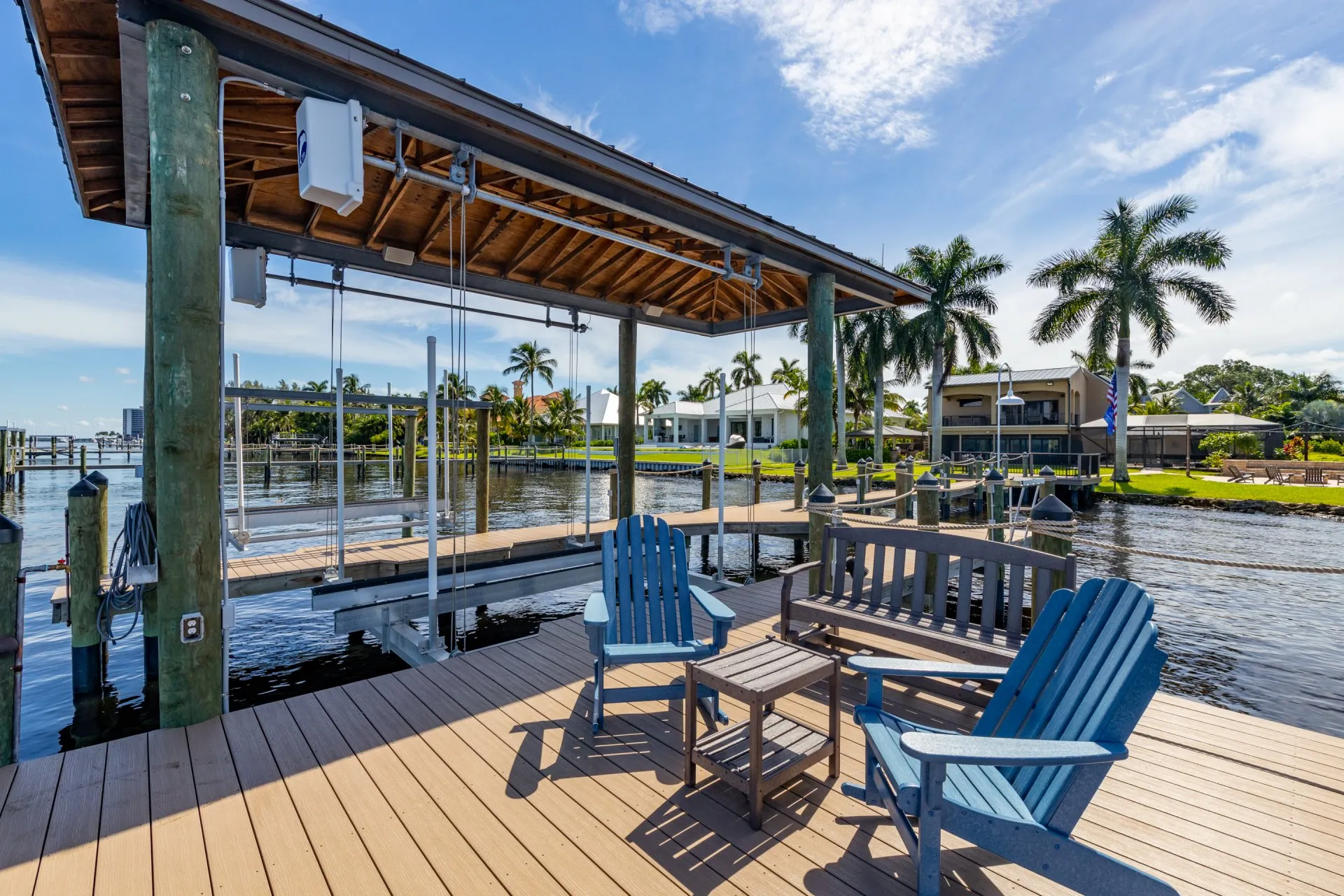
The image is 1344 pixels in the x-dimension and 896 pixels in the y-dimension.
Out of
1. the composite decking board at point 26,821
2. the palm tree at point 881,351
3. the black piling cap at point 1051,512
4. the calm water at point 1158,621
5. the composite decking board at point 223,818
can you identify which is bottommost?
the calm water at point 1158,621

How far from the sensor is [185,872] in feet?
6.35

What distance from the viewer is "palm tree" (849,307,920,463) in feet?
93.1

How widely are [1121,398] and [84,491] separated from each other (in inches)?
1143

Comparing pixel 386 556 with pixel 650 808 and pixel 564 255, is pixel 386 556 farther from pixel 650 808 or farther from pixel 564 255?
pixel 650 808

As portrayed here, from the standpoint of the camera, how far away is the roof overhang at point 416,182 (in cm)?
291

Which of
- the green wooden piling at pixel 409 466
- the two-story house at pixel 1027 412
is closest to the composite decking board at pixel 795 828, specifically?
the green wooden piling at pixel 409 466

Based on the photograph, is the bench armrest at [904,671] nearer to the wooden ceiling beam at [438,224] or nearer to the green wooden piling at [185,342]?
the green wooden piling at [185,342]

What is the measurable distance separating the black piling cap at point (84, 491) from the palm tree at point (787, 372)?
1437 inches

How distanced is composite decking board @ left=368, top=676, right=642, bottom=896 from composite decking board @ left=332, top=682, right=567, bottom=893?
2 centimetres

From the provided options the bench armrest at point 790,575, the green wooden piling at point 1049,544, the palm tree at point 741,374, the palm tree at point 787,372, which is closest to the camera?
the green wooden piling at point 1049,544

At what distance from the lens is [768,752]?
249cm

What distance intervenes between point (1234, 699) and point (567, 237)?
772 centimetres

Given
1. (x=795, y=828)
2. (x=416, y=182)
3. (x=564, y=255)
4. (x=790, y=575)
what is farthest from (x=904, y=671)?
(x=564, y=255)

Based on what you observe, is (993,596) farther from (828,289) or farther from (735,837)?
(828,289)
